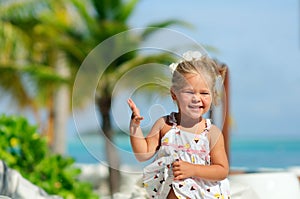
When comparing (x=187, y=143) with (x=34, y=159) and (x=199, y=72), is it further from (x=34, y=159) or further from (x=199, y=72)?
(x=34, y=159)

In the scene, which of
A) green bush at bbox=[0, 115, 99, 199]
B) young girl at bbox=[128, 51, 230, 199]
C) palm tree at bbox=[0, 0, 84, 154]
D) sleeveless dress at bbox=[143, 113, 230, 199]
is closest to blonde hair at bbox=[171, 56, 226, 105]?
young girl at bbox=[128, 51, 230, 199]

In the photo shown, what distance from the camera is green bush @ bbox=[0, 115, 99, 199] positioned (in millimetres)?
4477

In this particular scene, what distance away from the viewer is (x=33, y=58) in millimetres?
16453

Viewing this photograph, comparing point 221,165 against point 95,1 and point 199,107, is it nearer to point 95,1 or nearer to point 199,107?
point 199,107

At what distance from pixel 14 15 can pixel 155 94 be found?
558 inches

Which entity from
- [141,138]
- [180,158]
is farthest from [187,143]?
[141,138]

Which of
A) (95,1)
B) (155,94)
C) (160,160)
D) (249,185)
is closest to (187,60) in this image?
(155,94)

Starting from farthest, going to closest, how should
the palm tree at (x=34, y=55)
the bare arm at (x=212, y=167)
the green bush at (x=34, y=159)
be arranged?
the palm tree at (x=34, y=55) → the green bush at (x=34, y=159) → the bare arm at (x=212, y=167)

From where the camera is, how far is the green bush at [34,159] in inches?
176

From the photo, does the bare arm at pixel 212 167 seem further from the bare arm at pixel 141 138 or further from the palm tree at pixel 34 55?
the palm tree at pixel 34 55

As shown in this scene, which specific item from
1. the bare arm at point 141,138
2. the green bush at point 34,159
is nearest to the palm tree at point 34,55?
the green bush at point 34,159

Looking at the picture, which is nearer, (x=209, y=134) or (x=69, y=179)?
(x=209, y=134)

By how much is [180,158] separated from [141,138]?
0.15 meters

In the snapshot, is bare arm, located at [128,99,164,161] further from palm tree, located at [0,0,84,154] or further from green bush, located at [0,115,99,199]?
palm tree, located at [0,0,84,154]
